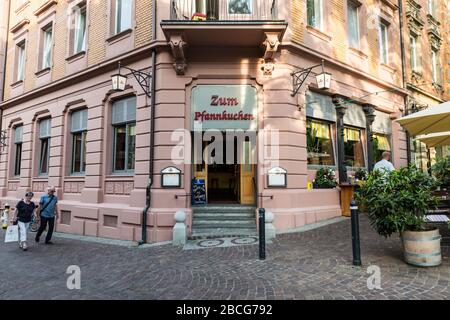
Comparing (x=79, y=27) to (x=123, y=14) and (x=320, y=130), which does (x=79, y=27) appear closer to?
(x=123, y=14)

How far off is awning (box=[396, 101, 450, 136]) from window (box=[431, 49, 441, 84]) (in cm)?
1305

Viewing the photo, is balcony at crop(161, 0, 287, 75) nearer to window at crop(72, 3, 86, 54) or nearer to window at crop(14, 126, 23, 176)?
window at crop(72, 3, 86, 54)

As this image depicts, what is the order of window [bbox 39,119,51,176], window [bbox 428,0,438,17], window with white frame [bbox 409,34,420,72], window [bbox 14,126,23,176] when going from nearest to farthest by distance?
window [bbox 39,119,51,176] → window [bbox 14,126,23,176] → window with white frame [bbox 409,34,420,72] → window [bbox 428,0,438,17]

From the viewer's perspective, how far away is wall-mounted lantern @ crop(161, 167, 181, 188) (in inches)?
326

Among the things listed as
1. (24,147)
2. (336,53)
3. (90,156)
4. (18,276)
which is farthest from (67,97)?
(336,53)

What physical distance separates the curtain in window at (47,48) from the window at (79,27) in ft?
7.65

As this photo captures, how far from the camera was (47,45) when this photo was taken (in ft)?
45.2

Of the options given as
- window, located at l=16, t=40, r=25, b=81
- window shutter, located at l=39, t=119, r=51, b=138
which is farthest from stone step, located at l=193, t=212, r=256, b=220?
window, located at l=16, t=40, r=25, b=81

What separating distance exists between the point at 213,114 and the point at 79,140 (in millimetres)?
6207

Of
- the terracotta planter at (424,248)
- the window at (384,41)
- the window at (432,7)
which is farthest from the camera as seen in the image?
the window at (432,7)

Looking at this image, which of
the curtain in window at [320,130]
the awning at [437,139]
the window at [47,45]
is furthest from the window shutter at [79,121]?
the awning at [437,139]

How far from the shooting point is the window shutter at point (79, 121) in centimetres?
1112

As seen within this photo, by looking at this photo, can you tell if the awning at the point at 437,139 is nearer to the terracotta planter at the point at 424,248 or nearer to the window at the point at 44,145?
the terracotta planter at the point at 424,248
